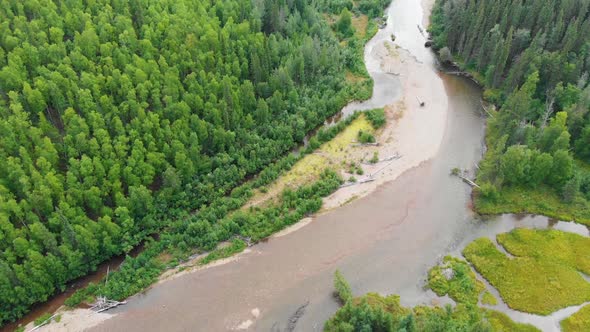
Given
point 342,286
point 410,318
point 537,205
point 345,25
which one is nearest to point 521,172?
point 537,205

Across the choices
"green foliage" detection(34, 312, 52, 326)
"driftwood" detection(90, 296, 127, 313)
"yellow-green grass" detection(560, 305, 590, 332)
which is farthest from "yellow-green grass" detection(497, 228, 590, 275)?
"green foliage" detection(34, 312, 52, 326)

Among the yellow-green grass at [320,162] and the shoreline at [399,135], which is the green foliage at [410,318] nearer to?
the shoreline at [399,135]

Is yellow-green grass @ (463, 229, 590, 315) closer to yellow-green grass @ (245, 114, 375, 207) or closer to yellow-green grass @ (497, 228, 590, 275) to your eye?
yellow-green grass @ (497, 228, 590, 275)

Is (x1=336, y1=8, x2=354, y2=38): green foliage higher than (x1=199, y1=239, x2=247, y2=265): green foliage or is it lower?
higher

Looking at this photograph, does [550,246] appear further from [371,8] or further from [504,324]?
[371,8]

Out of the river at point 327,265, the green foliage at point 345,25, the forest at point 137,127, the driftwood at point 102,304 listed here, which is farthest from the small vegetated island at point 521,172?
the driftwood at point 102,304

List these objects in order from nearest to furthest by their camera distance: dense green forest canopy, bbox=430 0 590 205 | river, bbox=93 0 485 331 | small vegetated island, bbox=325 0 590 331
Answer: small vegetated island, bbox=325 0 590 331
river, bbox=93 0 485 331
dense green forest canopy, bbox=430 0 590 205
